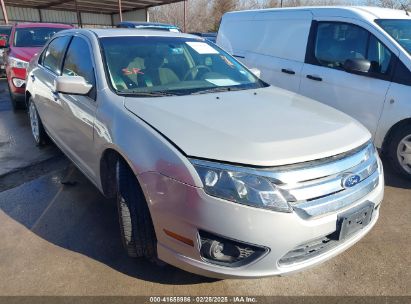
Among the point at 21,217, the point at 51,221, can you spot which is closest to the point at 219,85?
the point at 51,221

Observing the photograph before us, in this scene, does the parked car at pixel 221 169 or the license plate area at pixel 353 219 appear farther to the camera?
the license plate area at pixel 353 219

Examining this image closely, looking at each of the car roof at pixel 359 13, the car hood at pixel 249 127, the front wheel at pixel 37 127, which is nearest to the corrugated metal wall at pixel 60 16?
the front wheel at pixel 37 127

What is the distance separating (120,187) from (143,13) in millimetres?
29120

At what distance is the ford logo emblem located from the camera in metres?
1.98

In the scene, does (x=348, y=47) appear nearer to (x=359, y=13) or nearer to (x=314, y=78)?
(x=359, y=13)

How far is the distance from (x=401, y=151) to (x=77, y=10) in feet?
80.1

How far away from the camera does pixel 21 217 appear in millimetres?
3080

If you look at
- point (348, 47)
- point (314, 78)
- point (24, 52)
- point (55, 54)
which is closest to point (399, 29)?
point (348, 47)

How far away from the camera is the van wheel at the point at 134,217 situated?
2166mm

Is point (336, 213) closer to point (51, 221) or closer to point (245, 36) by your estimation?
point (51, 221)

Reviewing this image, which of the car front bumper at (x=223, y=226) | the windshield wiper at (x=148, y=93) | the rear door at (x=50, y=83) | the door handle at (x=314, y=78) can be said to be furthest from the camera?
the door handle at (x=314, y=78)

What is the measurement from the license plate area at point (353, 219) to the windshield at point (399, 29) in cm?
245

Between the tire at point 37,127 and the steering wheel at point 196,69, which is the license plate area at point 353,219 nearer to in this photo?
the steering wheel at point 196,69

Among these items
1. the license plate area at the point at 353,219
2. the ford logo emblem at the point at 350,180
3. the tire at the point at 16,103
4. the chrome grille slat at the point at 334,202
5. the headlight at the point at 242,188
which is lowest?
the tire at the point at 16,103
